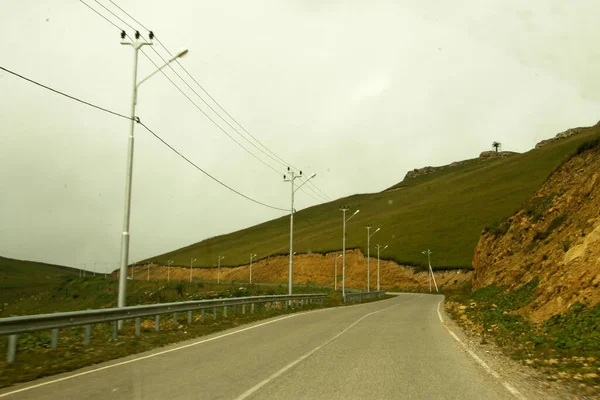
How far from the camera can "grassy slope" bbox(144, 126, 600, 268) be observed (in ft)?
353

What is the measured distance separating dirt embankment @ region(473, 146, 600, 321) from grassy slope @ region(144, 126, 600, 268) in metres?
46.9

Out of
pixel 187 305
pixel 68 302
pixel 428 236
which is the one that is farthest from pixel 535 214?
pixel 68 302

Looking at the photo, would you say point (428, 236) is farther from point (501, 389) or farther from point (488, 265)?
point (501, 389)

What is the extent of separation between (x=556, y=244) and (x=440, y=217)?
335ft

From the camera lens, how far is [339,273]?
11581 cm

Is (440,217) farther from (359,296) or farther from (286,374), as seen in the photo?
(286,374)

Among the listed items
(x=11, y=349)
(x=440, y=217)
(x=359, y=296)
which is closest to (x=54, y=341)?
(x=11, y=349)

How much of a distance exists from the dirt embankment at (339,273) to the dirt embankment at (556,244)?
4051cm

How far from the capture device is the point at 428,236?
114250 millimetres

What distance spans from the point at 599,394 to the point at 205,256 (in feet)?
590

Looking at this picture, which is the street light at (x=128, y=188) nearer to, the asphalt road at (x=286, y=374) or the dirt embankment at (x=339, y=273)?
the asphalt road at (x=286, y=374)

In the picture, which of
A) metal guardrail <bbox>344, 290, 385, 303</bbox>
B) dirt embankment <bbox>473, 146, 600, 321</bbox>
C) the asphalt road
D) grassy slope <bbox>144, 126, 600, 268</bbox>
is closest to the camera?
the asphalt road

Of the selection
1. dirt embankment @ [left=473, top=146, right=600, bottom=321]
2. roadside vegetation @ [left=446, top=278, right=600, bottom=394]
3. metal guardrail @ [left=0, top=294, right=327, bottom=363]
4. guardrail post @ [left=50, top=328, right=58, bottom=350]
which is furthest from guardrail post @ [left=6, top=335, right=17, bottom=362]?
dirt embankment @ [left=473, top=146, right=600, bottom=321]

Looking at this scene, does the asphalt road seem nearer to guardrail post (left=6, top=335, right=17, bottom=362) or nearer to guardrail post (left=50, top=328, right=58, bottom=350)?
guardrail post (left=6, top=335, right=17, bottom=362)
